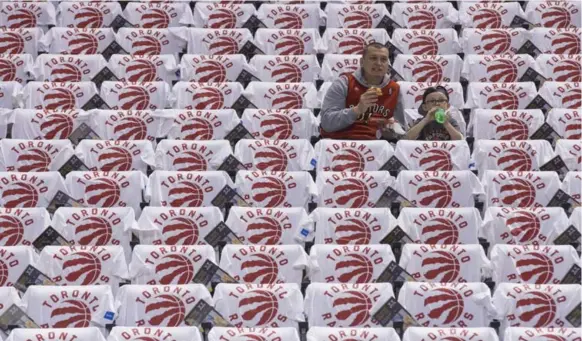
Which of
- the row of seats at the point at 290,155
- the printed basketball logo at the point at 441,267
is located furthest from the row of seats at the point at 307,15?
the printed basketball logo at the point at 441,267

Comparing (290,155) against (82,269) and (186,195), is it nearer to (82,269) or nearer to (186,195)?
(186,195)

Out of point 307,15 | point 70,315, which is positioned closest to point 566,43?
point 307,15

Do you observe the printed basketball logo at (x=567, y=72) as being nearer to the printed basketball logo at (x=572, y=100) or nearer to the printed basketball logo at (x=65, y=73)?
the printed basketball logo at (x=572, y=100)

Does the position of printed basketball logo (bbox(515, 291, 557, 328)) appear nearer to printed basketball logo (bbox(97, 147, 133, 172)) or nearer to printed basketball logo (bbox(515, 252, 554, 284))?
printed basketball logo (bbox(515, 252, 554, 284))

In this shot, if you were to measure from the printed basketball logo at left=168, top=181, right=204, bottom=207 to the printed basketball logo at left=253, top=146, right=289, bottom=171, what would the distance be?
1.60 ft

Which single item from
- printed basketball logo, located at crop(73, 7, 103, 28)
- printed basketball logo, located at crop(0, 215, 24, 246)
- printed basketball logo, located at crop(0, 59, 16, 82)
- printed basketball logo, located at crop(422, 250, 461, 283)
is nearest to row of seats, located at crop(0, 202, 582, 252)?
printed basketball logo, located at crop(0, 215, 24, 246)

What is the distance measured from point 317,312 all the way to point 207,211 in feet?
3.43

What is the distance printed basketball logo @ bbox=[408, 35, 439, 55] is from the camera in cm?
1073

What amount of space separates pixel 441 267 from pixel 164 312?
137cm

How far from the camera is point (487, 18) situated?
1102 centimetres

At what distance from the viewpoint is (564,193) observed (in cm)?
888

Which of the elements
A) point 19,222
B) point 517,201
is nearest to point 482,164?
point 517,201

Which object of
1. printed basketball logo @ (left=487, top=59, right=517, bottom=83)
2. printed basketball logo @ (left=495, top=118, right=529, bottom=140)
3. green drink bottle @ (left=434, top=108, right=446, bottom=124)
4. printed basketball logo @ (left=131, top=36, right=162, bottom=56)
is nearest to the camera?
green drink bottle @ (left=434, top=108, right=446, bottom=124)

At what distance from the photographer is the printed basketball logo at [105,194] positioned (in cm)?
893
